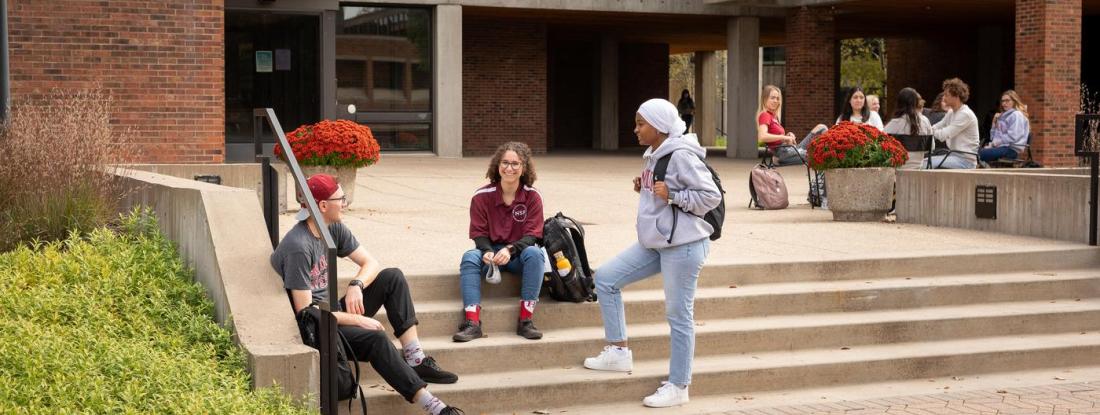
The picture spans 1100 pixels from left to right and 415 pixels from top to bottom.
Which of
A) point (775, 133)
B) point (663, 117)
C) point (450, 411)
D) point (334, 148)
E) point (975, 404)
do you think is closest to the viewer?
point (450, 411)

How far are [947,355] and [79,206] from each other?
5.08 m

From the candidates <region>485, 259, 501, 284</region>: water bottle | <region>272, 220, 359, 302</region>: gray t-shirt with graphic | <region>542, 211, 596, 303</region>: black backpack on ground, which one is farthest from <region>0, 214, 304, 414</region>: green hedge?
<region>542, 211, 596, 303</region>: black backpack on ground

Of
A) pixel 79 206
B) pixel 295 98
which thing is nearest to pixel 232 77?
pixel 295 98

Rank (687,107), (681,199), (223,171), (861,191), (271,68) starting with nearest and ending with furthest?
(681,199) < (223,171) < (861,191) < (271,68) < (687,107)

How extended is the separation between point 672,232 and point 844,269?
8.23 ft

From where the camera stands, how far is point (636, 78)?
1452 inches

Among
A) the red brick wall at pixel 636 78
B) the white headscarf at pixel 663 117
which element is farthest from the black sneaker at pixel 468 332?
the red brick wall at pixel 636 78

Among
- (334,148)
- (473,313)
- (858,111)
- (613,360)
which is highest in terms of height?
(858,111)

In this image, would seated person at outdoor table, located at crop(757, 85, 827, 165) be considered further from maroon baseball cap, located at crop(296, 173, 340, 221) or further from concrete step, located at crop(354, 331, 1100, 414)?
maroon baseball cap, located at crop(296, 173, 340, 221)

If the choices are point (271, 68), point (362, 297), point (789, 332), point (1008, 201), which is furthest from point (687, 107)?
point (362, 297)

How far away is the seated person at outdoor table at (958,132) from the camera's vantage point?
1230 centimetres

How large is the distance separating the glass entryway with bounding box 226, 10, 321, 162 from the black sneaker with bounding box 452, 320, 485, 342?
46.7 feet

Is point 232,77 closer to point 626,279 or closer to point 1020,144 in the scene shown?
point 1020,144

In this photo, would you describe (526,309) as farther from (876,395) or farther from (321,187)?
(876,395)
